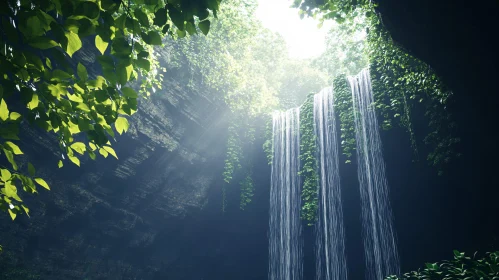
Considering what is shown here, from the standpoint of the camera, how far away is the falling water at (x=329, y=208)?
970cm

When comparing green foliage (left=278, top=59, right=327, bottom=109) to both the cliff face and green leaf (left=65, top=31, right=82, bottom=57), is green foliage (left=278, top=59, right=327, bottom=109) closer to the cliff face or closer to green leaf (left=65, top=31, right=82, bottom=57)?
the cliff face

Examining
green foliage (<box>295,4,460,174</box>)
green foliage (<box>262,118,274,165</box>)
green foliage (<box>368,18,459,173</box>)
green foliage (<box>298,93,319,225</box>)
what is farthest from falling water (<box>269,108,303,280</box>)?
green foliage (<box>368,18,459,173</box>)

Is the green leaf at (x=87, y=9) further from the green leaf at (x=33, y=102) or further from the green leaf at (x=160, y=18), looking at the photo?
the green leaf at (x=33, y=102)

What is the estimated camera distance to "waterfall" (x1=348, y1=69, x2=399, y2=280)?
850 centimetres

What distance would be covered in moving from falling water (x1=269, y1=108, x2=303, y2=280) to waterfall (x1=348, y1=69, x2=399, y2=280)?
2.85m

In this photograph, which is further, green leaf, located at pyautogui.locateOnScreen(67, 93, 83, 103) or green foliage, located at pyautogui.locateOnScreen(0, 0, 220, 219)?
green leaf, located at pyautogui.locateOnScreen(67, 93, 83, 103)

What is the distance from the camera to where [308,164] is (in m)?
11.0

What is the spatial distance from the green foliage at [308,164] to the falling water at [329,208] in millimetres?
236

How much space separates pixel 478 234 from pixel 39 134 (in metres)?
14.3

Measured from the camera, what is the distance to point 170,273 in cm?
1279

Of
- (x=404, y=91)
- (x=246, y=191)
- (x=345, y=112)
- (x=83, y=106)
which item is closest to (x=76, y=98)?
(x=83, y=106)

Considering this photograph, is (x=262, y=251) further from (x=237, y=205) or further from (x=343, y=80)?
(x=343, y=80)

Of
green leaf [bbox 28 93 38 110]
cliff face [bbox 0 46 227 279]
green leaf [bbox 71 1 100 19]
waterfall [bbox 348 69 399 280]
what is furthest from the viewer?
cliff face [bbox 0 46 227 279]

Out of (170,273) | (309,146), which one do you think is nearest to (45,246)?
(170,273)
